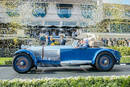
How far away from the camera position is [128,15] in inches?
1114

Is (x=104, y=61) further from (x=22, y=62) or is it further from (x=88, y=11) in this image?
(x=88, y=11)

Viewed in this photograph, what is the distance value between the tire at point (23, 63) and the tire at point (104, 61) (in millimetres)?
2838

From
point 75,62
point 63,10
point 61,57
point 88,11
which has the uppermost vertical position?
point 63,10

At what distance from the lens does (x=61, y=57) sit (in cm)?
690

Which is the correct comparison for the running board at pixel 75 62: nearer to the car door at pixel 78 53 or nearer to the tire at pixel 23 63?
the car door at pixel 78 53

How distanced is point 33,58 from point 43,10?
2011cm

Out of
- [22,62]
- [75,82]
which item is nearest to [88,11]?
[22,62]

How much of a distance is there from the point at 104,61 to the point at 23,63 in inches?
135

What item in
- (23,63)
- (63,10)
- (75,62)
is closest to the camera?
(23,63)

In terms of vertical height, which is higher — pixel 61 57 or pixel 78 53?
pixel 78 53

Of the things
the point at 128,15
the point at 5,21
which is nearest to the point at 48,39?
the point at 5,21

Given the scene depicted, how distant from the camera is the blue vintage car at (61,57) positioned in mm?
6762

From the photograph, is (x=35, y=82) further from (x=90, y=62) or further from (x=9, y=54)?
(x=9, y=54)

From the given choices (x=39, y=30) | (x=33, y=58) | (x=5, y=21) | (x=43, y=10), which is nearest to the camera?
(x=33, y=58)
